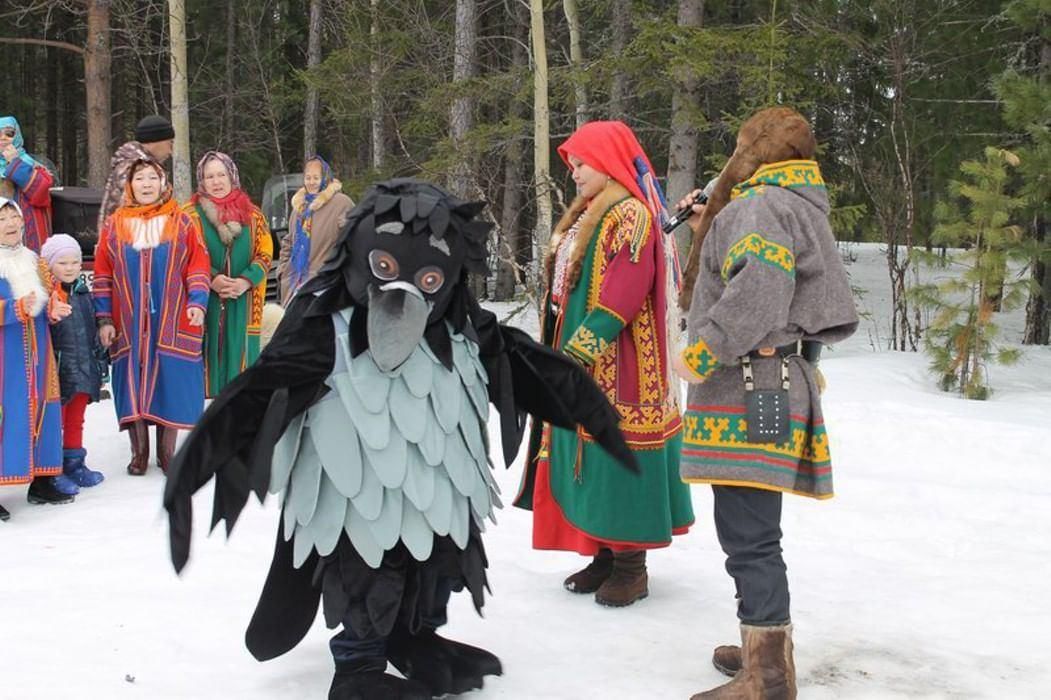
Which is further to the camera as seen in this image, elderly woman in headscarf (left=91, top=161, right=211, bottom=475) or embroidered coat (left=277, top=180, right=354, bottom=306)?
embroidered coat (left=277, top=180, right=354, bottom=306)

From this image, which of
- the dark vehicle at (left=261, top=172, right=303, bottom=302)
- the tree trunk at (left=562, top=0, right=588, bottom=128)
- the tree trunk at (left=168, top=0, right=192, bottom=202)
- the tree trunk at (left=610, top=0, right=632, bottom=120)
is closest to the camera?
the tree trunk at (left=562, top=0, right=588, bottom=128)

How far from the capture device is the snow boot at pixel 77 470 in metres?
5.85

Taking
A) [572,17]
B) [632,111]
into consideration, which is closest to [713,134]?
[632,111]

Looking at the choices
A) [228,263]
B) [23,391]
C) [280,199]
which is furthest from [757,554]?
[280,199]

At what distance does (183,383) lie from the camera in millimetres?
6020

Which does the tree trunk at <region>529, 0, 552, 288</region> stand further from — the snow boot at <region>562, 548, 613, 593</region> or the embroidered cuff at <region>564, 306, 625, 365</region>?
the embroidered cuff at <region>564, 306, 625, 365</region>

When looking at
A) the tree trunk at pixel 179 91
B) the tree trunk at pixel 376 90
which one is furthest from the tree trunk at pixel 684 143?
the tree trunk at pixel 179 91

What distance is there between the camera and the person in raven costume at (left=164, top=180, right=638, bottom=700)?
2834 millimetres

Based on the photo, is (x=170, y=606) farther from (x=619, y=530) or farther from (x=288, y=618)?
(x=619, y=530)

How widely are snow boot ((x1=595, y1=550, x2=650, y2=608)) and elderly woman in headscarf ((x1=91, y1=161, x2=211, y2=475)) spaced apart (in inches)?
116

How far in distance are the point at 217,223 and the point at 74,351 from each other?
1.20m

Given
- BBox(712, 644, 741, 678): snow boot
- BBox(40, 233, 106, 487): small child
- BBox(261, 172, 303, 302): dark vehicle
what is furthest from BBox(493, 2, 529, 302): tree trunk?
BBox(712, 644, 741, 678): snow boot

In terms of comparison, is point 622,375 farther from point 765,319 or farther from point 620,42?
point 620,42

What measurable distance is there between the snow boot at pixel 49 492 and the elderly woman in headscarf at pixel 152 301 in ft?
1.98
